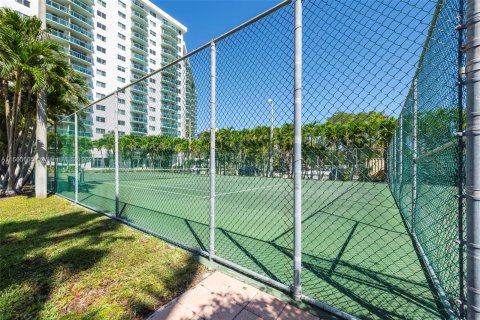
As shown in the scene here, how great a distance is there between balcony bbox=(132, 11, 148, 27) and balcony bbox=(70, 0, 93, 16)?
Result: 9.55 m

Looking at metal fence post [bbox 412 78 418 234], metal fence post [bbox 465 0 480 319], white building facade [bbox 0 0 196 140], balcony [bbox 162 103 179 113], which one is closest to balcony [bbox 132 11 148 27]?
white building facade [bbox 0 0 196 140]

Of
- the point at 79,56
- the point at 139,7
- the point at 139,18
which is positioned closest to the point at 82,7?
the point at 79,56

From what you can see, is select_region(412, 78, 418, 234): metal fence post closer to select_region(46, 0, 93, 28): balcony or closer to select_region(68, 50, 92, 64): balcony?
select_region(68, 50, 92, 64): balcony

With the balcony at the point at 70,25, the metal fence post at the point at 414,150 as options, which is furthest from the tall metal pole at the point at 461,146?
the balcony at the point at 70,25

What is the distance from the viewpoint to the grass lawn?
2.31 meters

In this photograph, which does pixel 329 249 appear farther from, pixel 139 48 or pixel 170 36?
pixel 170 36

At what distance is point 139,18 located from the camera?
167ft

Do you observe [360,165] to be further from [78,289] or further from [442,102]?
[78,289]

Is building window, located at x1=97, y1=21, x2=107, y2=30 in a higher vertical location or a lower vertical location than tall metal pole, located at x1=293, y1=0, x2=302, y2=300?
higher

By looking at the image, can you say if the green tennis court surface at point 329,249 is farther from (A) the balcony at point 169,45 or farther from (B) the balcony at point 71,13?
(A) the balcony at point 169,45

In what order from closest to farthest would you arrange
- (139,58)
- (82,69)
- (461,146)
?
(461,146) → (82,69) → (139,58)

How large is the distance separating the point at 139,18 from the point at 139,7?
7.73ft

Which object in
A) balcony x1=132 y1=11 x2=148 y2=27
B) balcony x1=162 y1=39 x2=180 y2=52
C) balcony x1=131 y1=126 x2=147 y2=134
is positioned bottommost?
balcony x1=131 y1=126 x2=147 y2=134

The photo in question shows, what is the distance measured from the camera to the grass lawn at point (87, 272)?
2307mm
